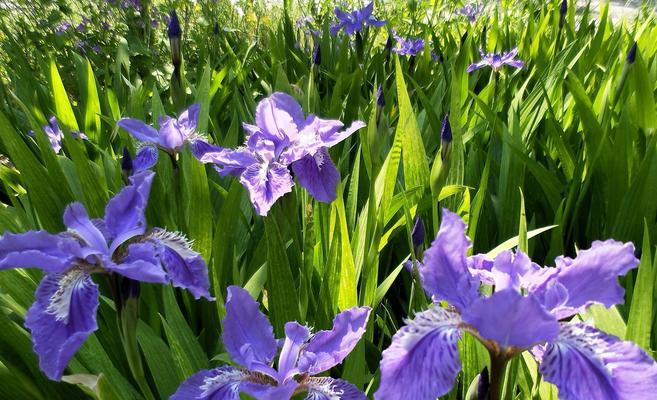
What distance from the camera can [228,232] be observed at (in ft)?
3.82

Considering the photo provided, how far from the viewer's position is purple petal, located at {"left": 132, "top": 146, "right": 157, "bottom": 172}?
1.23m

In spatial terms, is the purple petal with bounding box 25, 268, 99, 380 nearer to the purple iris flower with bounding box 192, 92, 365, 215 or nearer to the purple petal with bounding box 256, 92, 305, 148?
the purple iris flower with bounding box 192, 92, 365, 215

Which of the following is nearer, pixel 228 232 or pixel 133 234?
pixel 133 234

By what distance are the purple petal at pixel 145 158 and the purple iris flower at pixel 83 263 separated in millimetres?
441

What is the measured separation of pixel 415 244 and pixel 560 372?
0.43 meters

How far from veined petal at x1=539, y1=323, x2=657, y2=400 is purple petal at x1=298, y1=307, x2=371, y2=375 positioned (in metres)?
0.22

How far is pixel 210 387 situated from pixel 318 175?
0.48 m

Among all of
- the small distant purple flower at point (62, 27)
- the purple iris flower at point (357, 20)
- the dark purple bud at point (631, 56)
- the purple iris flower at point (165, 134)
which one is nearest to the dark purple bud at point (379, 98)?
the purple iris flower at point (165, 134)

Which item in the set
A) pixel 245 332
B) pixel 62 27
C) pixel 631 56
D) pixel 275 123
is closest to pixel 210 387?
pixel 245 332

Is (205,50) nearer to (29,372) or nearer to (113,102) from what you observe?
(113,102)

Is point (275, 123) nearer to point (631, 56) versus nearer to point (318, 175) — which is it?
point (318, 175)

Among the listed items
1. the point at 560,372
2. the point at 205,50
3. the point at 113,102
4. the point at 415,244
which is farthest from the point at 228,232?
the point at 205,50

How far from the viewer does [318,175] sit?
3.37 feet

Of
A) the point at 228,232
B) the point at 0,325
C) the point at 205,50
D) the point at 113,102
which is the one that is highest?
the point at 205,50
